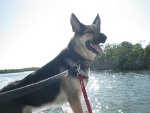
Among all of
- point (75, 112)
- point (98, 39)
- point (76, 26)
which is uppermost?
point (76, 26)

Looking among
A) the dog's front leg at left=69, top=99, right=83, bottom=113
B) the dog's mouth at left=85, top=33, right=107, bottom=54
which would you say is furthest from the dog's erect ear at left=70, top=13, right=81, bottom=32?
the dog's front leg at left=69, top=99, right=83, bottom=113

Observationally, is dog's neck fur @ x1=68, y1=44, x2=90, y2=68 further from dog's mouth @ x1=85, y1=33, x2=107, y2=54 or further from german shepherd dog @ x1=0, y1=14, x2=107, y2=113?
dog's mouth @ x1=85, y1=33, x2=107, y2=54

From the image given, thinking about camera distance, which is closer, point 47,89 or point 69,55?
point 47,89

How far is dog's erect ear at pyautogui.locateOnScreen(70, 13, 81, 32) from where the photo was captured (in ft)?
20.8

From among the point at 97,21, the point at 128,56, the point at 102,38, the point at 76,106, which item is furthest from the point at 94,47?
the point at 128,56

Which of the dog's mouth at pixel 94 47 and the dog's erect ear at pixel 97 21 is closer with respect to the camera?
the dog's mouth at pixel 94 47

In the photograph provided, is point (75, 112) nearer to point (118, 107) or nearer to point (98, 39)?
point (98, 39)

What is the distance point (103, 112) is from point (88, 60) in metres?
23.3

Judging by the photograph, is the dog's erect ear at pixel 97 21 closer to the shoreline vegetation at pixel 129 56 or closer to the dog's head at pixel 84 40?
the dog's head at pixel 84 40

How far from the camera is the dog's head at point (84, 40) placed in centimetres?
641

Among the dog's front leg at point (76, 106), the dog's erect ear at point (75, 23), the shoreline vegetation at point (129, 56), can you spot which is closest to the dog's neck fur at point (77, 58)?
the dog's erect ear at point (75, 23)

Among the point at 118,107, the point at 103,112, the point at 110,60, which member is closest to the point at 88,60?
the point at 103,112

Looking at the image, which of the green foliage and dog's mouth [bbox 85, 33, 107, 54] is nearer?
dog's mouth [bbox 85, 33, 107, 54]

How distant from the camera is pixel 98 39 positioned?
6520 millimetres
